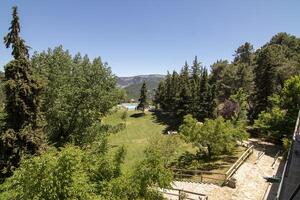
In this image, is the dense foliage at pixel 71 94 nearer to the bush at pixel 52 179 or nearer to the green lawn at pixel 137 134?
the green lawn at pixel 137 134

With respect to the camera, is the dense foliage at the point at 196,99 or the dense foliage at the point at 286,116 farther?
the dense foliage at the point at 196,99

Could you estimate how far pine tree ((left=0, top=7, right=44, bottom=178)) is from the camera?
16078 millimetres

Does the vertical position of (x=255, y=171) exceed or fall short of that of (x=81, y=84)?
it falls short

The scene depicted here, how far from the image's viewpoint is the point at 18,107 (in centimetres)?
1648

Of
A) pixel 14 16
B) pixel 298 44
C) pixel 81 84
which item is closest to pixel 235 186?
pixel 81 84

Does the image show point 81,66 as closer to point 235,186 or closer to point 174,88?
point 235,186

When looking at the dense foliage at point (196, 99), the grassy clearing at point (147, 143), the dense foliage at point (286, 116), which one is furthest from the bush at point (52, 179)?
the dense foliage at point (196, 99)

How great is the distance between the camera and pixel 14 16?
16156 millimetres

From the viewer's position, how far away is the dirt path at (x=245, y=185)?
18656mm

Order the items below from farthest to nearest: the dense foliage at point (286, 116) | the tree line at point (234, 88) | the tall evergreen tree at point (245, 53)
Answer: the tall evergreen tree at point (245, 53)
the tree line at point (234, 88)
the dense foliage at point (286, 116)

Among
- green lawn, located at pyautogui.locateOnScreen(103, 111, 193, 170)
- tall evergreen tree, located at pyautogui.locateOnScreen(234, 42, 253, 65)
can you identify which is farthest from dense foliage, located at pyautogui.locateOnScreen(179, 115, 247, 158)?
Answer: tall evergreen tree, located at pyautogui.locateOnScreen(234, 42, 253, 65)

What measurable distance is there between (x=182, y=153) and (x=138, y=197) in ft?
73.4

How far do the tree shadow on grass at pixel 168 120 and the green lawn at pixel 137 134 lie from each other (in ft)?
2.47

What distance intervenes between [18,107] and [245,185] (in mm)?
16421
